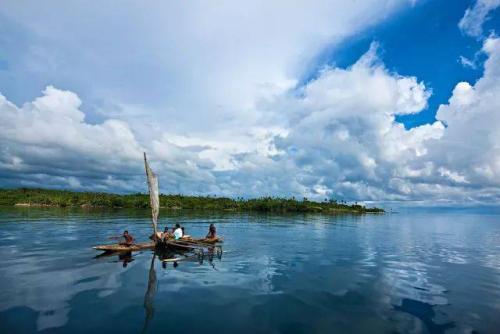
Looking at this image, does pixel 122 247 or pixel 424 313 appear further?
pixel 122 247

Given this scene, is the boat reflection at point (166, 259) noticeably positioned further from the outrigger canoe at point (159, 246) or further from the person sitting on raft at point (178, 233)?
the person sitting on raft at point (178, 233)

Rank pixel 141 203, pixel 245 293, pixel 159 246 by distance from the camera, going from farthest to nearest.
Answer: pixel 141 203, pixel 159 246, pixel 245 293

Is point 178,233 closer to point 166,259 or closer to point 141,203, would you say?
point 166,259

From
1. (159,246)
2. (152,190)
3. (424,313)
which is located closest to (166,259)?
(159,246)

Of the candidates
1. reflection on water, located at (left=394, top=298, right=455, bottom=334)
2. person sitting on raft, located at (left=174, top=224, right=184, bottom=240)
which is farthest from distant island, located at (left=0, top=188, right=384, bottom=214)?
reflection on water, located at (left=394, top=298, right=455, bottom=334)

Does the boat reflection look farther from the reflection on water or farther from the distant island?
the distant island

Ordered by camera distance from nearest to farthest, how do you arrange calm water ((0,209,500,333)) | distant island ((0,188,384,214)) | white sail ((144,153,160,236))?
calm water ((0,209,500,333)) < white sail ((144,153,160,236)) < distant island ((0,188,384,214))

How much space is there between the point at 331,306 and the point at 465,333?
6794 mm

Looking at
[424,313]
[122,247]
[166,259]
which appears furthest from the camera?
[122,247]

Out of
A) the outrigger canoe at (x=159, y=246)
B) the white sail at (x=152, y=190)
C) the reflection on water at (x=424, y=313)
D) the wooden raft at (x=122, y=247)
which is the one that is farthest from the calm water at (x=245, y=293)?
the white sail at (x=152, y=190)

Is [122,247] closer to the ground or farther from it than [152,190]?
closer to the ground

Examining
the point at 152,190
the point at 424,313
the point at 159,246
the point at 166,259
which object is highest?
the point at 152,190

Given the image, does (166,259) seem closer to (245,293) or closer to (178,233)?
(178,233)

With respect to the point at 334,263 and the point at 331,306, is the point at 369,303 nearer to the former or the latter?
the point at 331,306
